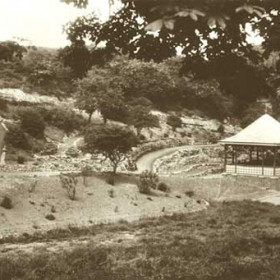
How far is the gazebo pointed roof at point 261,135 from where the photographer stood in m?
36.4

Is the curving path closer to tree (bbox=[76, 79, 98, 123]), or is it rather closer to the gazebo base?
the gazebo base

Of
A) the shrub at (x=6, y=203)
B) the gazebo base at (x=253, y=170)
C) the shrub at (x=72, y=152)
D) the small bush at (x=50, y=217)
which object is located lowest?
the small bush at (x=50, y=217)

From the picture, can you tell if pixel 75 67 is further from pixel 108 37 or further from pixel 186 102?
pixel 186 102

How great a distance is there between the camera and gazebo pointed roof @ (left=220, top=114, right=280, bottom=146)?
36.4 meters

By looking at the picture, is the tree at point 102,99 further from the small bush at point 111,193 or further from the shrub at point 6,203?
the shrub at point 6,203

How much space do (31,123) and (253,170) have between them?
53.2 feet

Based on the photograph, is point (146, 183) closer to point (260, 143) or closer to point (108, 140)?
point (108, 140)

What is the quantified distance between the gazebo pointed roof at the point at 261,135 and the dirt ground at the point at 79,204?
8.16 m

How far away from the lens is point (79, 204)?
25.8m

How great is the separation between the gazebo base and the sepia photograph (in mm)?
81

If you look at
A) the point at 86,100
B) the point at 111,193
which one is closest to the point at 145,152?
the point at 86,100

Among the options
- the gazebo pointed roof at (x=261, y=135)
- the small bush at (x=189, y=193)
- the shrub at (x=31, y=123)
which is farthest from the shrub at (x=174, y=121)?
the small bush at (x=189, y=193)

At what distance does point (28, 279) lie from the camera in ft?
29.2

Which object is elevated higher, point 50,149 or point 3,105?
point 3,105
